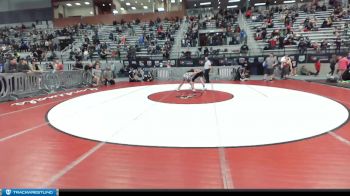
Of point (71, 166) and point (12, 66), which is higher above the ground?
point (12, 66)

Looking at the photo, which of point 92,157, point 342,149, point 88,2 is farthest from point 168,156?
point 88,2

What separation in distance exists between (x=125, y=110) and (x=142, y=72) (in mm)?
11175

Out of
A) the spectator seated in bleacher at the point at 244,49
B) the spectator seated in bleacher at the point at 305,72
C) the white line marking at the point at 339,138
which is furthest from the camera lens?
the spectator seated in bleacher at the point at 244,49

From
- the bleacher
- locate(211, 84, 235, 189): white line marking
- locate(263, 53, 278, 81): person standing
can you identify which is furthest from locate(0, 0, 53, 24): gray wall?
locate(211, 84, 235, 189): white line marking

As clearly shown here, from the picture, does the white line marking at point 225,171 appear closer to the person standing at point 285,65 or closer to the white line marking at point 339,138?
the white line marking at point 339,138

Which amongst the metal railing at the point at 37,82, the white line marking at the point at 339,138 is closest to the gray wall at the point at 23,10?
the metal railing at the point at 37,82

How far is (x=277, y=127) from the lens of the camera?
5535 mm

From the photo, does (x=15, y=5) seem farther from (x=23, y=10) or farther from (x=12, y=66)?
(x=12, y=66)

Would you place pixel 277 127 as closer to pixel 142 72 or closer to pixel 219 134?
pixel 219 134

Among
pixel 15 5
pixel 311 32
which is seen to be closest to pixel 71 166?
pixel 311 32

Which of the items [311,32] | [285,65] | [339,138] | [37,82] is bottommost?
[339,138]

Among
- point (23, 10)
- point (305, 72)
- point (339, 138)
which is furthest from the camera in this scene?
point (23, 10)

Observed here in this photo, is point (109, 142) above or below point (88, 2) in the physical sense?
below

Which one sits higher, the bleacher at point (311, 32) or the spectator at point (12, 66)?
the bleacher at point (311, 32)
